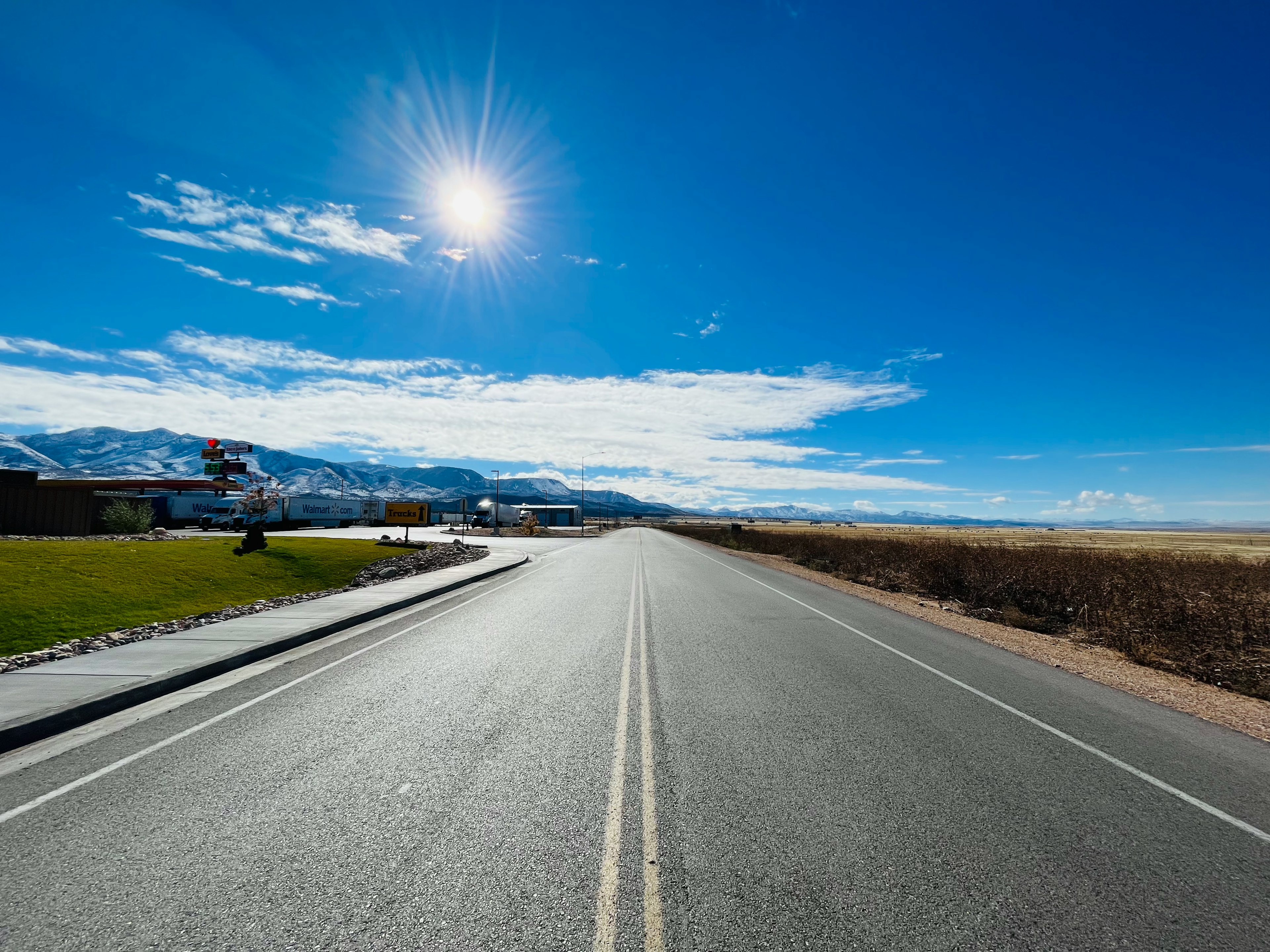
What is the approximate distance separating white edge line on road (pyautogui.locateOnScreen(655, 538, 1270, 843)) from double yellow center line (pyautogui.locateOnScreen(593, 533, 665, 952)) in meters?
4.00

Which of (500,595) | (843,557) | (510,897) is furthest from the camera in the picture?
→ (843,557)

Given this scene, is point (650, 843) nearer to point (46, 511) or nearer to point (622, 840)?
point (622, 840)

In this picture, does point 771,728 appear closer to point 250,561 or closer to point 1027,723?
point 1027,723

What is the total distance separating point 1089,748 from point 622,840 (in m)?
4.69

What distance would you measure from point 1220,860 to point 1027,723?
2.54 metres

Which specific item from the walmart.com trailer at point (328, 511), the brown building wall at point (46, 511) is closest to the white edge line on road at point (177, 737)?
the brown building wall at point (46, 511)

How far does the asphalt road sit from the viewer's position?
119 inches

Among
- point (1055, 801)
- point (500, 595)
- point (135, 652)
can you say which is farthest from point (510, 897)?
point (500, 595)

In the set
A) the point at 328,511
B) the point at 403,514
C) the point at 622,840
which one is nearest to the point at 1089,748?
the point at 622,840

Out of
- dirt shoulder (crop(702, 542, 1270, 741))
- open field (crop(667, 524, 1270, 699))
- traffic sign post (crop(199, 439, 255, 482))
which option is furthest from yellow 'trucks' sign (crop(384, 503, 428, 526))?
dirt shoulder (crop(702, 542, 1270, 741))

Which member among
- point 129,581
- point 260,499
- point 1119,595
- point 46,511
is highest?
point 260,499

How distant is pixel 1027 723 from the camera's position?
20.5 feet

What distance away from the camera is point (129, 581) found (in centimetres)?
1234

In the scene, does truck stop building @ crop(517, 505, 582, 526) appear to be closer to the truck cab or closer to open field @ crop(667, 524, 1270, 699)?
the truck cab
